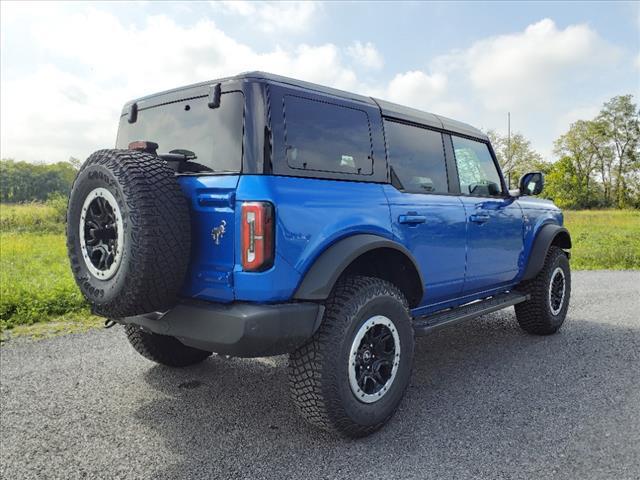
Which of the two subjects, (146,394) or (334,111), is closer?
(334,111)

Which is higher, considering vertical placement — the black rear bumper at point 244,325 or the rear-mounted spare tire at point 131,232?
the rear-mounted spare tire at point 131,232

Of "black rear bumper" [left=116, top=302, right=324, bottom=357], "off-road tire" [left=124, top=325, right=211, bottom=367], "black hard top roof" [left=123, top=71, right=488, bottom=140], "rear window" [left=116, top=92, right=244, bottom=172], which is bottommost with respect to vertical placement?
"off-road tire" [left=124, top=325, right=211, bottom=367]

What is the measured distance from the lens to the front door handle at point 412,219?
10.2 ft

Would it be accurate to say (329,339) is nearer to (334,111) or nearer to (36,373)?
(334,111)

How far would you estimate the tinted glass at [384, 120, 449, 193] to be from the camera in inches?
130

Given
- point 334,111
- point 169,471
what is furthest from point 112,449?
point 334,111

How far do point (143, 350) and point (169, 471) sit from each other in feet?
4.92

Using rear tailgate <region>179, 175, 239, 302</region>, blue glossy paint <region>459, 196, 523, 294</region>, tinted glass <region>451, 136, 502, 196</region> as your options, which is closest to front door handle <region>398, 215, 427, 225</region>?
blue glossy paint <region>459, 196, 523, 294</region>

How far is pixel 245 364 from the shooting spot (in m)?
4.02

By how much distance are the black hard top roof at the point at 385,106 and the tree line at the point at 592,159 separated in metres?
57.7

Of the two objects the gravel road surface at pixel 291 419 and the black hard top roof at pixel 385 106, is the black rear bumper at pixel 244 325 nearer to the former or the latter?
the gravel road surface at pixel 291 419

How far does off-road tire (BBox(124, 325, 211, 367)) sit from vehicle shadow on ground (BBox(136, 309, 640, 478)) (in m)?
0.11

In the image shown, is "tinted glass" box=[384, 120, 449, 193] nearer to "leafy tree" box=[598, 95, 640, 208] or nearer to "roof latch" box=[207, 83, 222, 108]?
"roof latch" box=[207, 83, 222, 108]

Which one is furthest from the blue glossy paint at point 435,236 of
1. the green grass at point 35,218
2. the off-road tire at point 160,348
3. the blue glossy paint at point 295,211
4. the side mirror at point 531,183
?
the green grass at point 35,218
